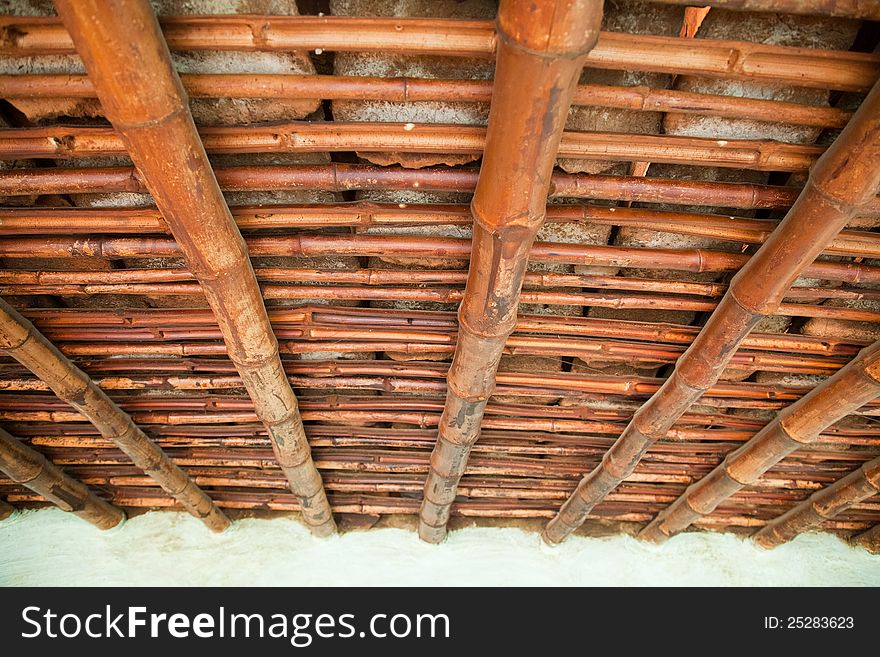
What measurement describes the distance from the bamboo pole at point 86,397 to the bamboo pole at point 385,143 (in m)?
0.86

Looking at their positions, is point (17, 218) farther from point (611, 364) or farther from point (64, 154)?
point (611, 364)

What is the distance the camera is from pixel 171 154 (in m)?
1.28

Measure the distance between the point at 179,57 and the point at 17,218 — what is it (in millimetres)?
896

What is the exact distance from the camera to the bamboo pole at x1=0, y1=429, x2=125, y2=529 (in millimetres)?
2836

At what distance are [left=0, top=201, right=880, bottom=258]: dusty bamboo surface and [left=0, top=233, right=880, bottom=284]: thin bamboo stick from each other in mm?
83

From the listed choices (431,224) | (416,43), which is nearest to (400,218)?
(431,224)

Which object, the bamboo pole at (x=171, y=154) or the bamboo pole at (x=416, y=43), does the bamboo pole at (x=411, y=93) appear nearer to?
the bamboo pole at (x=416, y=43)

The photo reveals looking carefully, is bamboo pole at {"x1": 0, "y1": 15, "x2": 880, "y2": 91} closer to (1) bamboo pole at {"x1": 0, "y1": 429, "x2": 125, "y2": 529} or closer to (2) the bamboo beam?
(2) the bamboo beam

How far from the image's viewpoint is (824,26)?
134cm

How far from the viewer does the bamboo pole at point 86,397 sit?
204 centimetres

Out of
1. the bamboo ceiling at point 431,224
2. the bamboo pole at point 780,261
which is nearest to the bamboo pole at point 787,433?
the bamboo ceiling at point 431,224

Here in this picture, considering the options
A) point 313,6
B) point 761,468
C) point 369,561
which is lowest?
point 369,561

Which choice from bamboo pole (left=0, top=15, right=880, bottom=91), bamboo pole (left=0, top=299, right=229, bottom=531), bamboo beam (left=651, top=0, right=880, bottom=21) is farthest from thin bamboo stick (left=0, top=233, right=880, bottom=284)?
bamboo beam (left=651, top=0, right=880, bottom=21)
